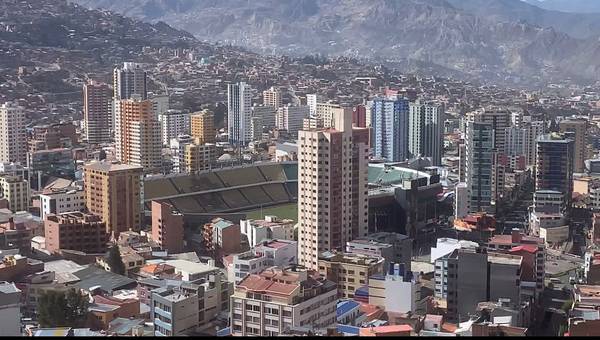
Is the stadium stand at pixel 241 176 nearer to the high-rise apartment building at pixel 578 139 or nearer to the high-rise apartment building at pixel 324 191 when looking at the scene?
the high-rise apartment building at pixel 324 191

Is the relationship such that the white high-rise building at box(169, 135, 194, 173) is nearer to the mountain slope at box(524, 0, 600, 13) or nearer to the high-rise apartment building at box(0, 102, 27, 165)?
the high-rise apartment building at box(0, 102, 27, 165)

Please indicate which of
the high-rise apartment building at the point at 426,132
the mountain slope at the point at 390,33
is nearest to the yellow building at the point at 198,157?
the high-rise apartment building at the point at 426,132

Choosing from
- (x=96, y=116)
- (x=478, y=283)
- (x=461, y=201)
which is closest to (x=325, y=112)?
(x=96, y=116)

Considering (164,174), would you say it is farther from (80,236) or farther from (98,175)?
(80,236)

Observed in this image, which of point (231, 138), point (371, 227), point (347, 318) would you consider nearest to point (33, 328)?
point (347, 318)

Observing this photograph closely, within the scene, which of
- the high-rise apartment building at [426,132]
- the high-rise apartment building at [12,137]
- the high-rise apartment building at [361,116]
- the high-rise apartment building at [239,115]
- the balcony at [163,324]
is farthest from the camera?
the high-rise apartment building at [239,115]

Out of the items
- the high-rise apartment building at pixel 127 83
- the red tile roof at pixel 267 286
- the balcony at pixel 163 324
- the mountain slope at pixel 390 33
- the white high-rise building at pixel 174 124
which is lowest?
the balcony at pixel 163 324

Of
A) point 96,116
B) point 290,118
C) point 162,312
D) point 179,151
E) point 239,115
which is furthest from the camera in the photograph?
point 290,118

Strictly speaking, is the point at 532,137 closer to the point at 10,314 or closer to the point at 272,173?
the point at 272,173
